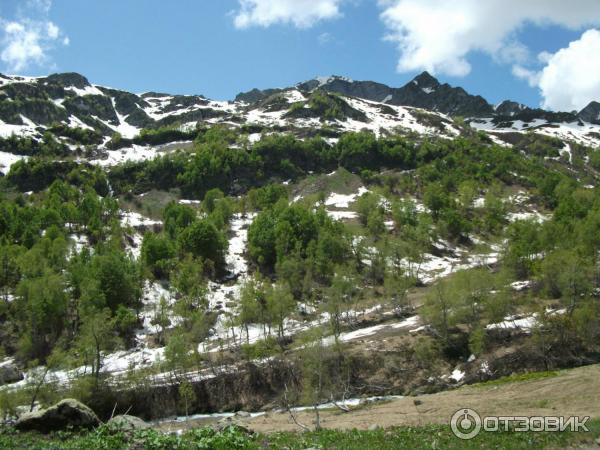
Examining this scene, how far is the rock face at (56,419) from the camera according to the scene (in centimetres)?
4231

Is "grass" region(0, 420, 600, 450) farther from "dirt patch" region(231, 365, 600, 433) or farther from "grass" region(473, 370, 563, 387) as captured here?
"grass" region(473, 370, 563, 387)

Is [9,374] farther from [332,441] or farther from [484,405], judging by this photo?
[484,405]

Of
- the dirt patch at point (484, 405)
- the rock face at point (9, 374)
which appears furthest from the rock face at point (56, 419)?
the rock face at point (9, 374)

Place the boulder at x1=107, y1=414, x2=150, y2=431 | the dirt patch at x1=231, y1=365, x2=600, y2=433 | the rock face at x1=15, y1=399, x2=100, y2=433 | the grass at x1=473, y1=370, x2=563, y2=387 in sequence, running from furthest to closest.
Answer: the grass at x1=473, y1=370, x2=563, y2=387
the rock face at x1=15, y1=399, x2=100, y2=433
the dirt patch at x1=231, y1=365, x2=600, y2=433
the boulder at x1=107, y1=414, x2=150, y2=431

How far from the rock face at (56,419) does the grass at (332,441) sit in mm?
18345

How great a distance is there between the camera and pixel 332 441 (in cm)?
2766

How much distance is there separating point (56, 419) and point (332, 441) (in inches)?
1169

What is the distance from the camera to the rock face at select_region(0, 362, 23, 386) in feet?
220

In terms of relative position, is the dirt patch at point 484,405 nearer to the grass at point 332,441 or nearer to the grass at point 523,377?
the grass at point 523,377

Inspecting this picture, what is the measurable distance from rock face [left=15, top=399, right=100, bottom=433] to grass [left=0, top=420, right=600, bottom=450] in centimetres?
1834

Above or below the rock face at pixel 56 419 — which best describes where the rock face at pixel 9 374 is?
above

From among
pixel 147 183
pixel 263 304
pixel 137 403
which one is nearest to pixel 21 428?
pixel 137 403

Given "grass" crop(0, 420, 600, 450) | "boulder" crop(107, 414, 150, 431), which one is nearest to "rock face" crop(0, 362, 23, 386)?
"boulder" crop(107, 414, 150, 431)

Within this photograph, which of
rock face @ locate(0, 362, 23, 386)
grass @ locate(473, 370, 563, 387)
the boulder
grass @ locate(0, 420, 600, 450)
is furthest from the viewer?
rock face @ locate(0, 362, 23, 386)
